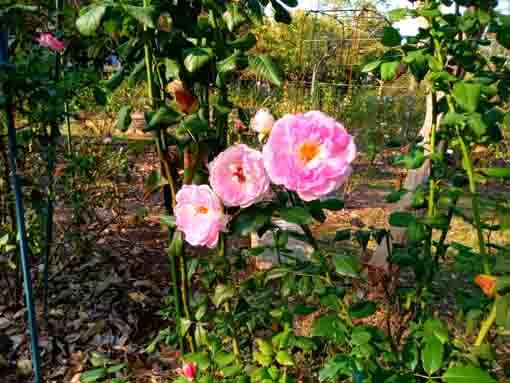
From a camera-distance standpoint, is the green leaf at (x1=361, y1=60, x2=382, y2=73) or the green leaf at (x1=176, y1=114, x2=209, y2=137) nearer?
the green leaf at (x1=176, y1=114, x2=209, y2=137)

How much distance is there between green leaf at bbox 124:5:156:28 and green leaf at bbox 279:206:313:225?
377 mm

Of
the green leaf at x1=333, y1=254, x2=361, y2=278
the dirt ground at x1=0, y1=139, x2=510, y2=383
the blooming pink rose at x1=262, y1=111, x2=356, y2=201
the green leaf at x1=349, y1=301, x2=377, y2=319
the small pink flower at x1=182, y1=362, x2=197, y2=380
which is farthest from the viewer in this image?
the dirt ground at x1=0, y1=139, x2=510, y2=383

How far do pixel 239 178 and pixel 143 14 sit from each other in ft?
1.02

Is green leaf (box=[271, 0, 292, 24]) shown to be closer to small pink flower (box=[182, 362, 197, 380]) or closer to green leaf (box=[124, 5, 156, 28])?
green leaf (box=[124, 5, 156, 28])

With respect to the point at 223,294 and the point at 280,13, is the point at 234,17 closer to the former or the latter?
the point at 280,13

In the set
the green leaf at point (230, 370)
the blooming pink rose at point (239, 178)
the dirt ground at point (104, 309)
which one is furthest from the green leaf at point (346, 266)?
the dirt ground at point (104, 309)

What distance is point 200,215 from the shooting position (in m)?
0.75

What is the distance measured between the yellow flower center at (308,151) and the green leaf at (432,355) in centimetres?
44

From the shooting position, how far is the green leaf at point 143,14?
69 centimetres

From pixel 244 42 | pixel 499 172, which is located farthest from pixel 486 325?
pixel 244 42

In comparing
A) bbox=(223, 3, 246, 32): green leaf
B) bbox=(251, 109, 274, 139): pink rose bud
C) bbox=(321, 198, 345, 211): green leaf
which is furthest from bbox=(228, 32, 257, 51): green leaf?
bbox=(321, 198, 345, 211): green leaf

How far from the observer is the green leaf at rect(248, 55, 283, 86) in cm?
74

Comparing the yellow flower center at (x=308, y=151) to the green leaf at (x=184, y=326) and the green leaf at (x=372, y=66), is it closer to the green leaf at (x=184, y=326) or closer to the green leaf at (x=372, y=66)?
the green leaf at (x=372, y=66)

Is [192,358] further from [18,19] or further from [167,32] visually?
[18,19]
